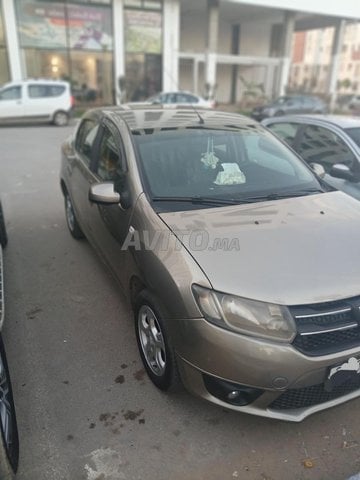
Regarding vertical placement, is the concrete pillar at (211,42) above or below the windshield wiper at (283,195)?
above

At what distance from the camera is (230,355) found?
6.70 ft

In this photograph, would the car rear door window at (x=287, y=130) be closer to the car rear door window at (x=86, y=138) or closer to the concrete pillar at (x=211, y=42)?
the car rear door window at (x=86, y=138)

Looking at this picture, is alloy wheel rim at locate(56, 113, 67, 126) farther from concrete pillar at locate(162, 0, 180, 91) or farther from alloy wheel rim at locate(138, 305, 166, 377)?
alloy wheel rim at locate(138, 305, 166, 377)

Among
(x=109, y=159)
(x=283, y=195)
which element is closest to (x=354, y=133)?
(x=283, y=195)

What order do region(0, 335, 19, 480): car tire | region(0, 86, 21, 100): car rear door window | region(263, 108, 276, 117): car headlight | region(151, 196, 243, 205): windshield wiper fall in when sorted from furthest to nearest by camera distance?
region(263, 108, 276, 117): car headlight
region(0, 86, 21, 100): car rear door window
region(151, 196, 243, 205): windshield wiper
region(0, 335, 19, 480): car tire

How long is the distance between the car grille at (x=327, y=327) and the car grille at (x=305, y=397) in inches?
8.8

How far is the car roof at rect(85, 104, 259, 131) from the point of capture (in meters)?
3.49

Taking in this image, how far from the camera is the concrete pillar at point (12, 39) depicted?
19984 millimetres

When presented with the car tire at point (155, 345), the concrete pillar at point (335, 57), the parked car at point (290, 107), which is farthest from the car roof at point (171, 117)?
the concrete pillar at point (335, 57)

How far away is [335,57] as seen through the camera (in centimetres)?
3123

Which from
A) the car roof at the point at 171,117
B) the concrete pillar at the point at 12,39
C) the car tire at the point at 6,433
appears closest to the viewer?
the car tire at the point at 6,433

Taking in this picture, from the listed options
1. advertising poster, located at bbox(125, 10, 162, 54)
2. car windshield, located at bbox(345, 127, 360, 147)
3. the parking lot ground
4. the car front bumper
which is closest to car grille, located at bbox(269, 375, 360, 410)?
the car front bumper

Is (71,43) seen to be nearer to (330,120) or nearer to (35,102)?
(35,102)

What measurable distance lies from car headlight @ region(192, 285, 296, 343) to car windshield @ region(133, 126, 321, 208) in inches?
39.2
